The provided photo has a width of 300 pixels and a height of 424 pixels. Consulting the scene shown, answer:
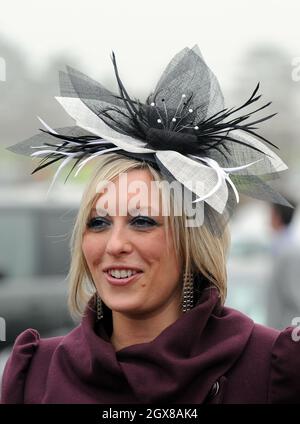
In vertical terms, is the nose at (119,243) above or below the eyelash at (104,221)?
below

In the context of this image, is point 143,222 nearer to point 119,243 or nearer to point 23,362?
point 119,243

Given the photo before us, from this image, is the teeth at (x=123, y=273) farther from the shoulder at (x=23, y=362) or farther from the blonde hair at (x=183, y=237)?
the shoulder at (x=23, y=362)

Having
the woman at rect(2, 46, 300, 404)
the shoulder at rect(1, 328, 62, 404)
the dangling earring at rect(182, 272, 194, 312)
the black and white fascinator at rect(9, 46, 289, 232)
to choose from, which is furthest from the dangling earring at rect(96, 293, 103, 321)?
the black and white fascinator at rect(9, 46, 289, 232)

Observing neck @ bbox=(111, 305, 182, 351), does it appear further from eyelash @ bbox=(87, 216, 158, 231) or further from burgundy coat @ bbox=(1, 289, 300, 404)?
eyelash @ bbox=(87, 216, 158, 231)

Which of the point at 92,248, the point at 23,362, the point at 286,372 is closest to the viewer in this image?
the point at 286,372

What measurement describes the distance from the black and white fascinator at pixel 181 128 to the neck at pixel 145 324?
269mm

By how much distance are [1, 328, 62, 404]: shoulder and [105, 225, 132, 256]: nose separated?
40 cm

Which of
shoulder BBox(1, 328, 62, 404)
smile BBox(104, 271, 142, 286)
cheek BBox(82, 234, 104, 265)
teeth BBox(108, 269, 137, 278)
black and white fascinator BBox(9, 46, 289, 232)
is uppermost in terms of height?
black and white fascinator BBox(9, 46, 289, 232)

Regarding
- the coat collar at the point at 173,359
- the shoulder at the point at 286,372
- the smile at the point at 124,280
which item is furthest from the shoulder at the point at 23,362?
the shoulder at the point at 286,372

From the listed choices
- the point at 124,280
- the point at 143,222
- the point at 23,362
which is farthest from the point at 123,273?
the point at 23,362

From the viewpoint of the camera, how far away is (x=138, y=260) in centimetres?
234

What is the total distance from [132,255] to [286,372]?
50 cm

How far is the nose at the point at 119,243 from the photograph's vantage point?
2.32 m

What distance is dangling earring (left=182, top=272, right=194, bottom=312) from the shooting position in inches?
95.7
